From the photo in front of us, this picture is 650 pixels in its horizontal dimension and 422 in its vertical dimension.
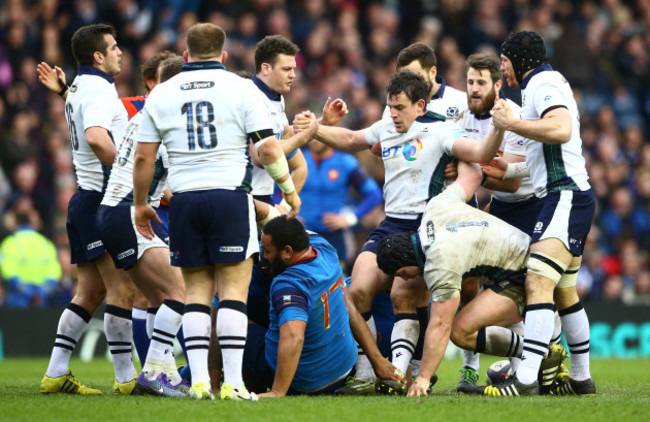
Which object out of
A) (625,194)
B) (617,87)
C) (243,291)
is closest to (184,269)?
(243,291)

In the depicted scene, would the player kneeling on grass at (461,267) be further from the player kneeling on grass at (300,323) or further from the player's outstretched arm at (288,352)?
the player's outstretched arm at (288,352)

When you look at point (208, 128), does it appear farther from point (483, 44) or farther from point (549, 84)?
point (483, 44)

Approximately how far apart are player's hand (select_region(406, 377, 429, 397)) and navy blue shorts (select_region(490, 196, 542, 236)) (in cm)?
183

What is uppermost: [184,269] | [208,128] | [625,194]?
[208,128]

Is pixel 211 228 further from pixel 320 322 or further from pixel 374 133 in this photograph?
pixel 374 133

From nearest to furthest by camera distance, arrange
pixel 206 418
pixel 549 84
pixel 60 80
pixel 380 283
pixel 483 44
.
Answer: pixel 206 418, pixel 549 84, pixel 380 283, pixel 60 80, pixel 483 44

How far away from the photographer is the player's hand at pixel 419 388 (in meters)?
7.23

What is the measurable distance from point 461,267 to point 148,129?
250 centimetres

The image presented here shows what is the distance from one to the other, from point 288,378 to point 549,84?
2980 millimetres

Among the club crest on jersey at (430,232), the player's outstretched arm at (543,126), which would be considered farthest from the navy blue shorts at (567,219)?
the club crest on jersey at (430,232)

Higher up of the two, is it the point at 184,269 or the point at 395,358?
the point at 184,269

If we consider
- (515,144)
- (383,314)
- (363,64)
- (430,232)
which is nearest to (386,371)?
(430,232)

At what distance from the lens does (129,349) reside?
797cm

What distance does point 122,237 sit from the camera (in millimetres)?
7547
